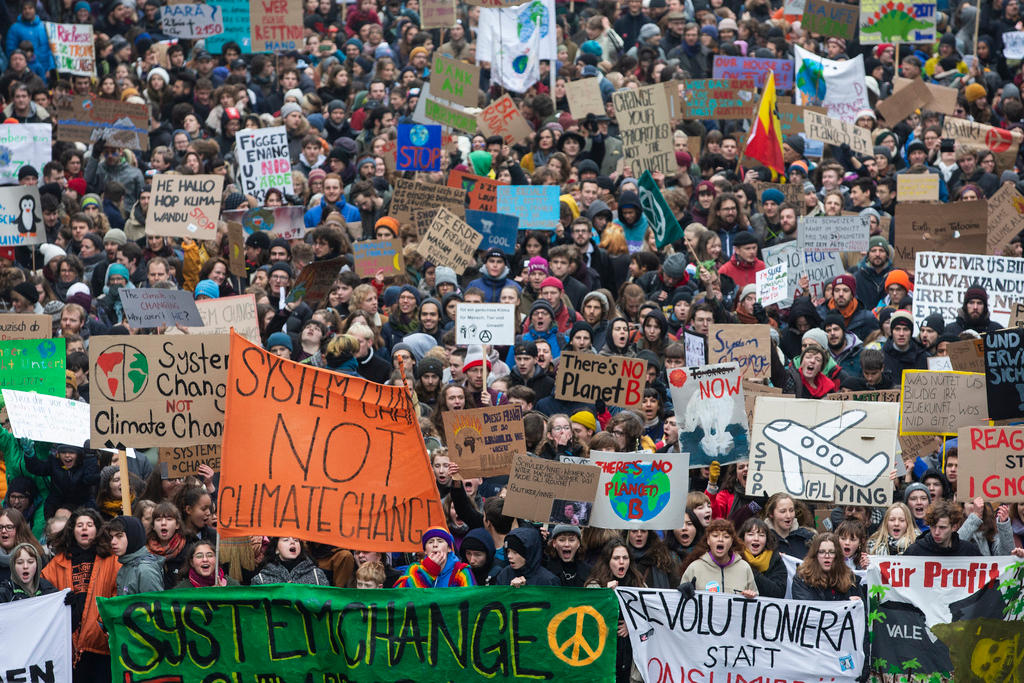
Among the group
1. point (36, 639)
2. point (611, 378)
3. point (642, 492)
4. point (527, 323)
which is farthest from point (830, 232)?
point (36, 639)

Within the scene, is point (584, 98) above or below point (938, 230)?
above

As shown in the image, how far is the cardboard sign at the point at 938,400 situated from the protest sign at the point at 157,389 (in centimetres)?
451

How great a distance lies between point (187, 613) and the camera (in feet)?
29.7

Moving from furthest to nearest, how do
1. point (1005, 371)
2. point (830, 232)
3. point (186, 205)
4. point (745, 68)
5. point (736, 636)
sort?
1. point (745, 68)
2. point (186, 205)
3. point (830, 232)
4. point (1005, 371)
5. point (736, 636)

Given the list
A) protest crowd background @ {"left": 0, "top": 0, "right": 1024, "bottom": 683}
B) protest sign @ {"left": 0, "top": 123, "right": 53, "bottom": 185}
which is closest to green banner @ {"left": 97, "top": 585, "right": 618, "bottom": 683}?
protest crowd background @ {"left": 0, "top": 0, "right": 1024, "bottom": 683}

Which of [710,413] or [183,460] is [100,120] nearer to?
[183,460]

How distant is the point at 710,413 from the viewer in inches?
452

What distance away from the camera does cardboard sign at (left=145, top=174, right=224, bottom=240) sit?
53.6 feet

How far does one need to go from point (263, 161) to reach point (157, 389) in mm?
7638

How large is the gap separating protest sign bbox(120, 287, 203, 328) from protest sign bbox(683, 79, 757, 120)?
308 inches

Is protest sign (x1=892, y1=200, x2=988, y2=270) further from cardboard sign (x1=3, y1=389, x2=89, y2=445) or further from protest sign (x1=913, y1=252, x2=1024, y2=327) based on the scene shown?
cardboard sign (x1=3, y1=389, x2=89, y2=445)

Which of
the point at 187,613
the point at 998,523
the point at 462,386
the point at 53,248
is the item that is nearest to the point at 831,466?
the point at 998,523

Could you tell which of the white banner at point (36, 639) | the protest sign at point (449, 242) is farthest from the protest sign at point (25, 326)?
the white banner at point (36, 639)

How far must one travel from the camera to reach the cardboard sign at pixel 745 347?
1292cm
